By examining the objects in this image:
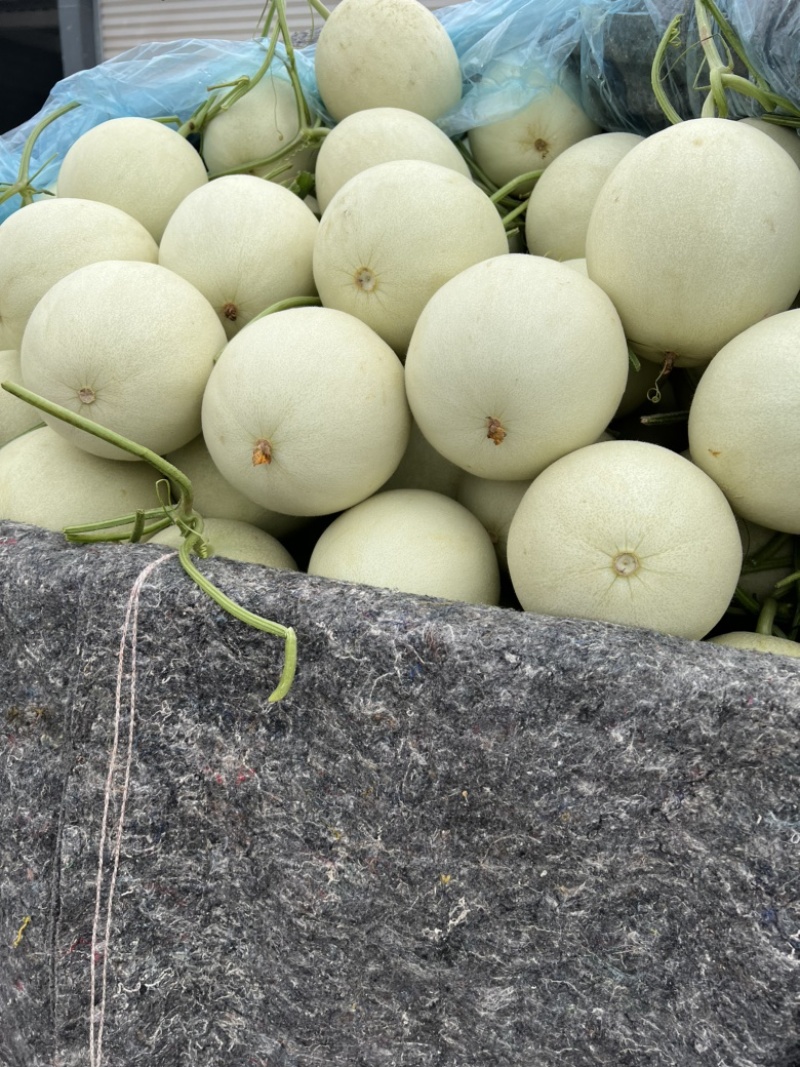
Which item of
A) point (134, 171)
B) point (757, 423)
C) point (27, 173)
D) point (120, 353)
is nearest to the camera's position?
point (757, 423)

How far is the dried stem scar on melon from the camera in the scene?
100 centimetres

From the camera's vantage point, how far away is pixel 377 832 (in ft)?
2.63

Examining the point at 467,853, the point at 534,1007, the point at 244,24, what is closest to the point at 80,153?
the point at 467,853

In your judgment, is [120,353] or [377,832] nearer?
[377,832]

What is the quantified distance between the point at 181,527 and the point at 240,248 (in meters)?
0.47

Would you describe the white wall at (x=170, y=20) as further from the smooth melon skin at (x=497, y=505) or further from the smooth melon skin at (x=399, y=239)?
the smooth melon skin at (x=497, y=505)

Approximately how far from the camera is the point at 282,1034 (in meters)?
0.86

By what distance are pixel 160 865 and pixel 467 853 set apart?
29 centimetres

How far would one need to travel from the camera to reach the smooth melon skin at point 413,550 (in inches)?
38.4

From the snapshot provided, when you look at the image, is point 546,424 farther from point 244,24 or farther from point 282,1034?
point 244,24

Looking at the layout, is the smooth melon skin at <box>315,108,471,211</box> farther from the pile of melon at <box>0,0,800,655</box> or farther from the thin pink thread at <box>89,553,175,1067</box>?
the thin pink thread at <box>89,553,175,1067</box>

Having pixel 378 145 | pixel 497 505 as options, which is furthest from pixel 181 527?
pixel 378 145

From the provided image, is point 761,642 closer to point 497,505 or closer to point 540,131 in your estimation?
point 497,505

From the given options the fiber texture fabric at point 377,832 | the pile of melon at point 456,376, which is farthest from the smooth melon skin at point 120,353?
the fiber texture fabric at point 377,832
